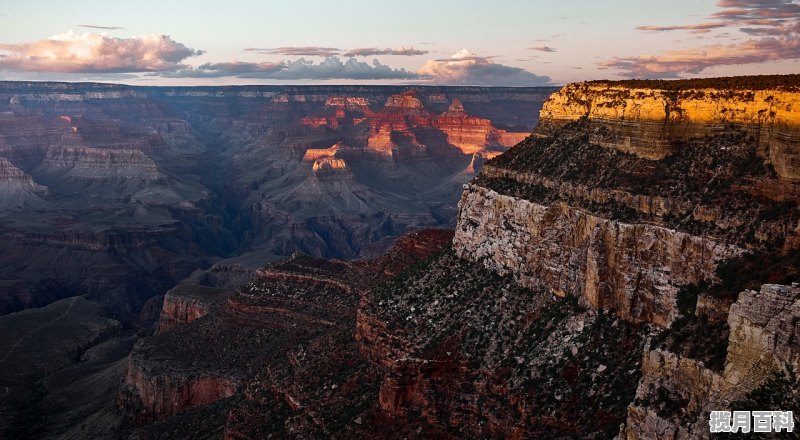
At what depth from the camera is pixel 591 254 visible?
115 feet

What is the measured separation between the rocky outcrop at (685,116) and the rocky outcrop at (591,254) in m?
4.38

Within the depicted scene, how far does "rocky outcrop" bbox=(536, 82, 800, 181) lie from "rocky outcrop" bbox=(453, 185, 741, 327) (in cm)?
438

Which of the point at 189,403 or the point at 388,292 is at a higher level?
the point at 388,292

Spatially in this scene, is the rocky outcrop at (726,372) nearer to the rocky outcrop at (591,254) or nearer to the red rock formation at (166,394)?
the rocky outcrop at (591,254)

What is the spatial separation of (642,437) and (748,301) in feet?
17.3

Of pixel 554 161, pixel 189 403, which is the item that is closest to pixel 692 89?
pixel 554 161

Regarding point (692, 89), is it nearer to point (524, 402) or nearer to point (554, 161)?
point (554, 161)

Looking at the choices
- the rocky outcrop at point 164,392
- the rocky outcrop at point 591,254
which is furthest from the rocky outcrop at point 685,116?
the rocky outcrop at point 164,392

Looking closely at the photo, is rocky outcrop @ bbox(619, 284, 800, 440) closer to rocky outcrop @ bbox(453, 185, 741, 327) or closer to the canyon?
the canyon

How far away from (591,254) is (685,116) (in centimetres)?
767

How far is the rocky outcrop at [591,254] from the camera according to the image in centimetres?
3150

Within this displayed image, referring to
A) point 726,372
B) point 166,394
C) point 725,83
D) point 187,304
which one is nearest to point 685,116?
point 725,83

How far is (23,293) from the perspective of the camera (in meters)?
136

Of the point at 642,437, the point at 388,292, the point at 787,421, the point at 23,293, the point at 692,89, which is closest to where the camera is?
the point at 787,421
